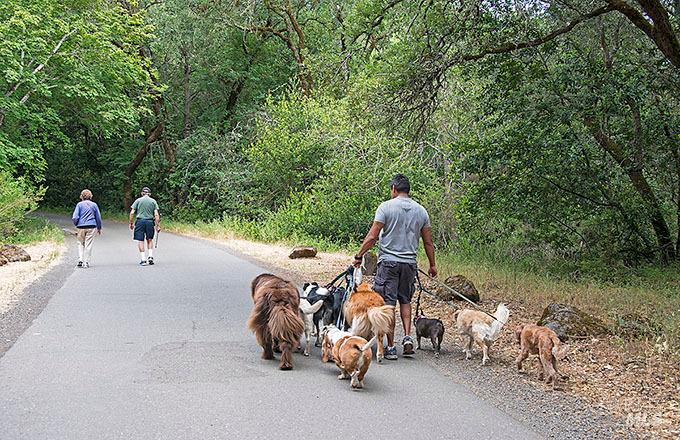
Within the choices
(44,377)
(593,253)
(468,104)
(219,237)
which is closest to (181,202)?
(219,237)

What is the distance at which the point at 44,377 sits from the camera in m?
6.42

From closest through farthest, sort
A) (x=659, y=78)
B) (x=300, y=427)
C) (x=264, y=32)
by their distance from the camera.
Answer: (x=300, y=427) → (x=659, y=78) → (x=264, y=32)

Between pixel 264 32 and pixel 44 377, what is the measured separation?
29796mm

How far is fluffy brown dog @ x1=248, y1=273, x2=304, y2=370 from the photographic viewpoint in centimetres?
689

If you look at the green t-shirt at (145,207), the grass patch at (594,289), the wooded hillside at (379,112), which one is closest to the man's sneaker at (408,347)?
the grass patch at (594,289)

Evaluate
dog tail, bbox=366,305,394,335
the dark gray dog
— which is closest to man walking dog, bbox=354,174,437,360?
the dark gray dog

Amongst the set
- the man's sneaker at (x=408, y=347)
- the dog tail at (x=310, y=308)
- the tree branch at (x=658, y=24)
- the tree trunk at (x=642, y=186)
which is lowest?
the man's sneaker at (x=408, y=347)

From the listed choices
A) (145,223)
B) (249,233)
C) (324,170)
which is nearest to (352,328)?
(145,223)

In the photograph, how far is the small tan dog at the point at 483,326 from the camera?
7281 mm

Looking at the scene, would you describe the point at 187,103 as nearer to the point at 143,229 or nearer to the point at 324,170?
the point at 324,170

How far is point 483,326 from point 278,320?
7.76 ft

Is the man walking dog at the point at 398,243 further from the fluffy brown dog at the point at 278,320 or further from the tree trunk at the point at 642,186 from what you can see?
the tree trunk at the point at 642,186

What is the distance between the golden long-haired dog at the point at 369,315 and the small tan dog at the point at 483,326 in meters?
Answer: 0.97

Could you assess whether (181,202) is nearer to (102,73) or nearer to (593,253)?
(102,73)
